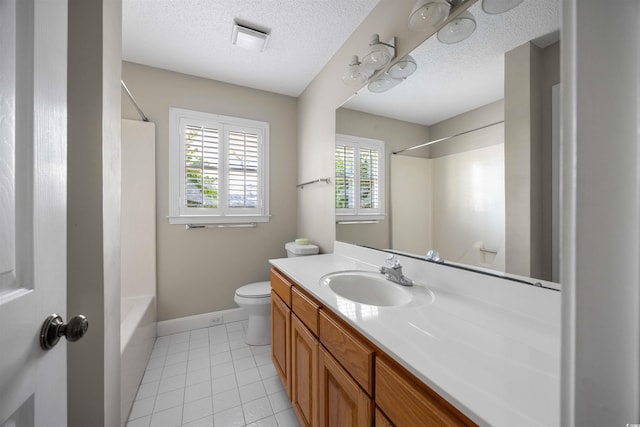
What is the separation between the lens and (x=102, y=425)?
3.00 ft

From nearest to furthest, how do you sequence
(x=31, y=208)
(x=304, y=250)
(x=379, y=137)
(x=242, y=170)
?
(x=31, y=208) → (x=379, y=137) → (x=304, y=250) → (x=242, y=170)

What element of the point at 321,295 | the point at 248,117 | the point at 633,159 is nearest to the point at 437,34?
the point at 633,159

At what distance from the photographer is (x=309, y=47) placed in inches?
75.3

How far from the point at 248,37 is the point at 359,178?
1.33 meters

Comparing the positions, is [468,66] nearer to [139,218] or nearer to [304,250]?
[304,250]

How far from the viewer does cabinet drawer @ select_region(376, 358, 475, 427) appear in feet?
1.65

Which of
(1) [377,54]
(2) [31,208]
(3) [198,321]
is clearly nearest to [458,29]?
(1) [377,54]

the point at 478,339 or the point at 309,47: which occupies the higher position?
the point at 309,47

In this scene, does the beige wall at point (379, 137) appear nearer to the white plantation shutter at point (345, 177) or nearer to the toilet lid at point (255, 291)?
the white plantation shutter at point (345, 177)

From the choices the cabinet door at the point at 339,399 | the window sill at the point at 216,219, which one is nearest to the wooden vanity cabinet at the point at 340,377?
the cabinet door at the point at 339,399

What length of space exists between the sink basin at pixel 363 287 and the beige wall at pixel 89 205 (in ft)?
3.01

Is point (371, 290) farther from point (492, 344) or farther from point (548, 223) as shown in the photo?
point (548, 223)

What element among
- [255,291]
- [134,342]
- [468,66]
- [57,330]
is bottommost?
[134,342]

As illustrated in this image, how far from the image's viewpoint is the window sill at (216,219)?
2.26m
